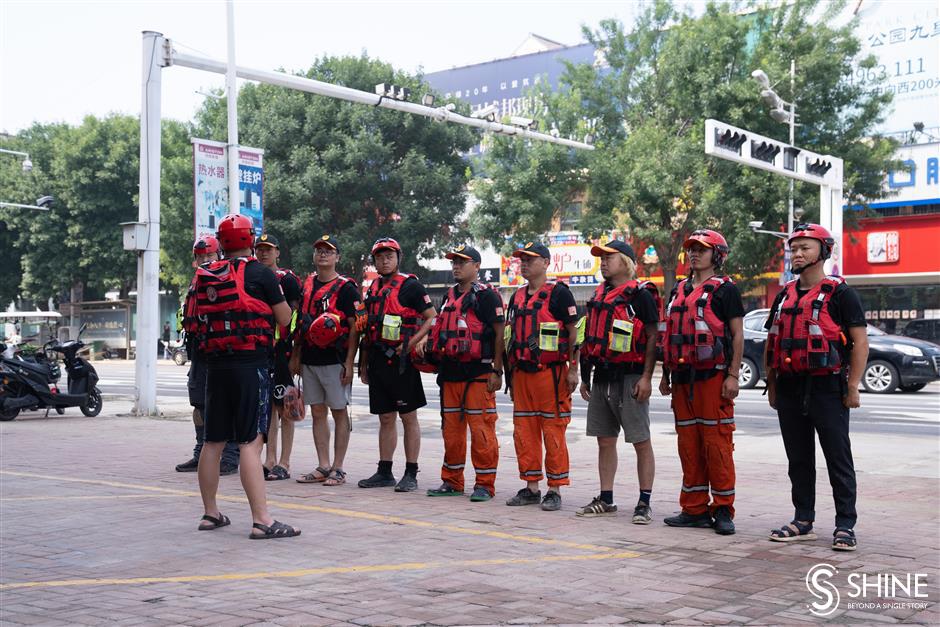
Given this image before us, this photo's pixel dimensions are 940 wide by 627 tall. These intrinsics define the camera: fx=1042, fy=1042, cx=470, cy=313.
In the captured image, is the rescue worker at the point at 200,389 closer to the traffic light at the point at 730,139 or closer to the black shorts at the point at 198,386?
the black shorts at the point at 198,386

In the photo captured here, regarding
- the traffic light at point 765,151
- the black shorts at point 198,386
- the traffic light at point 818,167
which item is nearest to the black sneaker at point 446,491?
the black shorts at point 198,386

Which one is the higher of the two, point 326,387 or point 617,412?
point 326,387

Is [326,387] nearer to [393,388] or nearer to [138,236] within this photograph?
[393,388]

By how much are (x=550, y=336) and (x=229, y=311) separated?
7.80 ft

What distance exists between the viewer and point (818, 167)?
945 inches

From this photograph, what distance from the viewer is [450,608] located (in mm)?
4926

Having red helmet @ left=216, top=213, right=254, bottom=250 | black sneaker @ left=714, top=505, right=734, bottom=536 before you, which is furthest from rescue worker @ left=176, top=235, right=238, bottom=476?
black sneaker @ left=714, top=505, right=734, bottom=536

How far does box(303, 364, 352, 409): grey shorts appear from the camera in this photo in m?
8.97

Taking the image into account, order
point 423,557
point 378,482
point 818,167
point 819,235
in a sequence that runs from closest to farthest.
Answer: point 423,557 → point 819,235 → point 378,482 → point 818,167

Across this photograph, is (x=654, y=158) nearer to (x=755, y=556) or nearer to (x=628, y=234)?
(x=628, y=234)

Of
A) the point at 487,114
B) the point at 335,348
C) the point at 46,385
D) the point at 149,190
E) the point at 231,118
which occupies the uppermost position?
the point at 487,114

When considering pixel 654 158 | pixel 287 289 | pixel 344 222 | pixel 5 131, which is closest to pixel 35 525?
pixel 287 289

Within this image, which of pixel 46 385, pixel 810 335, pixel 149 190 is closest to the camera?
pixel 810 335
